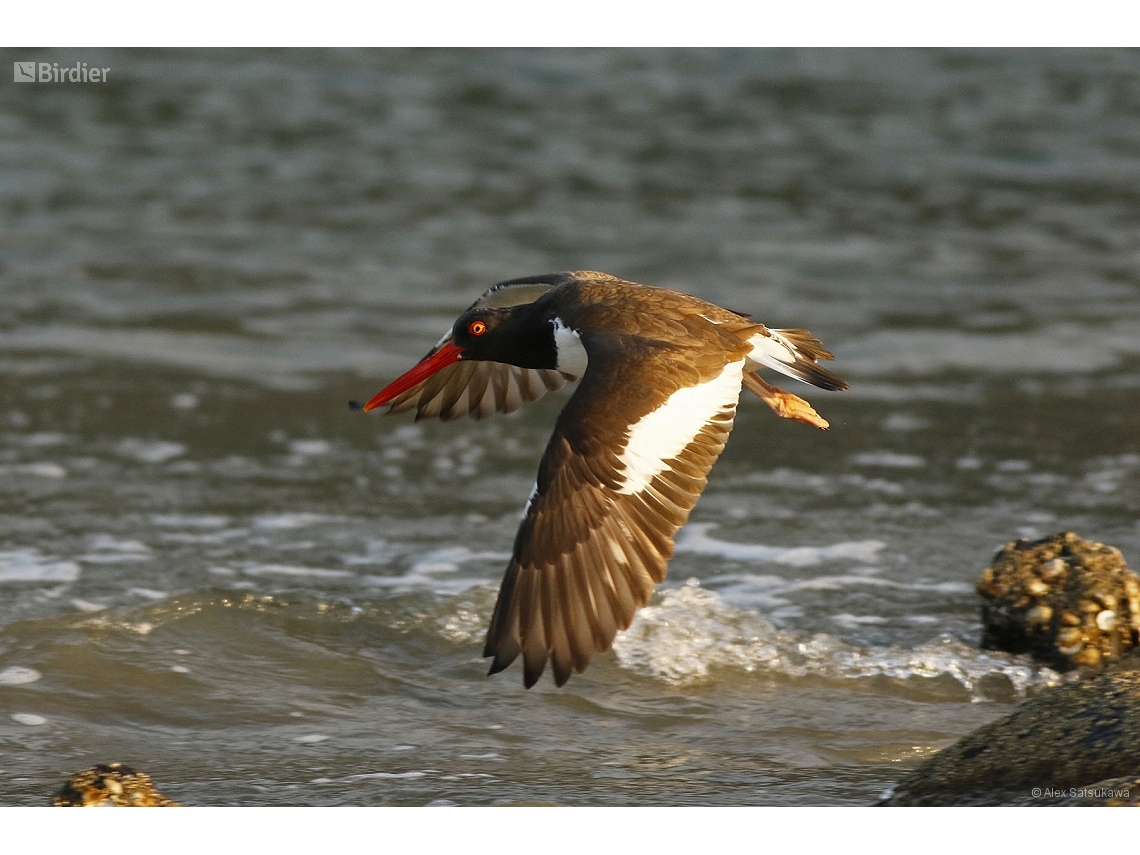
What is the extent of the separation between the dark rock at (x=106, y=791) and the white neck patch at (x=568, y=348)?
7.58ft

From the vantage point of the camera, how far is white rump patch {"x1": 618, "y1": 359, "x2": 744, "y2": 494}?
4.73 m

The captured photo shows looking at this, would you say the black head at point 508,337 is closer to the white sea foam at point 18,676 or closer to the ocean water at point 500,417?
the ocean water at point 500,417

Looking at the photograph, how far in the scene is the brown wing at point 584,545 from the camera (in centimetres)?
436

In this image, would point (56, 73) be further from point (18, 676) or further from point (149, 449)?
point (18, 676)

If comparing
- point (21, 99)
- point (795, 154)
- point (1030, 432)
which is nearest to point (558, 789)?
point (1030, 432)

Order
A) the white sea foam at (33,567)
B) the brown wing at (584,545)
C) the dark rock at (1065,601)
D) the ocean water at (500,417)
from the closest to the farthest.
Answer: the brown wing at (584,545), the ocean water at (500,417), the dark rock at (1065,601), the white sea foam at (33,567)

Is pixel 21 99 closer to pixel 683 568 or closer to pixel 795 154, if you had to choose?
pixel 795 154

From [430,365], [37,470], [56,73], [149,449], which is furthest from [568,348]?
[56,73]

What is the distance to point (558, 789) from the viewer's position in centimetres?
476

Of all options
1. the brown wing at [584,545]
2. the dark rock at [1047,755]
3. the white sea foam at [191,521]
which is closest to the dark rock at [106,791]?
the brown wing at [584,545]

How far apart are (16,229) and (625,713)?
877cm

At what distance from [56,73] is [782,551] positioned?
11.6 metres

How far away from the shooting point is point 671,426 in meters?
4.94

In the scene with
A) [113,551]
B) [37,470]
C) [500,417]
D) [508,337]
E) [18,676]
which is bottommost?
[18,676]
